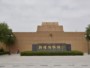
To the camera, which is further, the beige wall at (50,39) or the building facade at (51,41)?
the beige wall at (50,39)

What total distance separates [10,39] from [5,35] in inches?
235

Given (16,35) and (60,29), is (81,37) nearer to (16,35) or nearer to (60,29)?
(60,29)

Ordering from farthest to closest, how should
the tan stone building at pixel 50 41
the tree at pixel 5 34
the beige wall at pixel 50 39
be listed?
the beige wall at pixel 50 39 → the tan stone building at pixel 50 41 → the tree at pixel 5 34

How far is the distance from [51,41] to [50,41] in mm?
238

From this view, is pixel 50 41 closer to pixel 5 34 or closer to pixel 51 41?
pixel 51 41

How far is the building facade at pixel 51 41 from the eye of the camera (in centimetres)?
6272

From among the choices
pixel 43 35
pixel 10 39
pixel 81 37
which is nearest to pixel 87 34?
pixel 81 37

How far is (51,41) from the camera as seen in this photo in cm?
6444

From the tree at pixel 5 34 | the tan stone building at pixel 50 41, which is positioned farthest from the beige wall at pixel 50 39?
the tree at pixel 5 34

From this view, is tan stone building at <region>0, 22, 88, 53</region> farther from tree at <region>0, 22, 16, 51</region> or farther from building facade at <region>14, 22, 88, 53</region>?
tree at <region>0, 22, 16, 51</region>

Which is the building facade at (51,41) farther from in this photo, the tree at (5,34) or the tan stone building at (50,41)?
the tree at (5,34)
